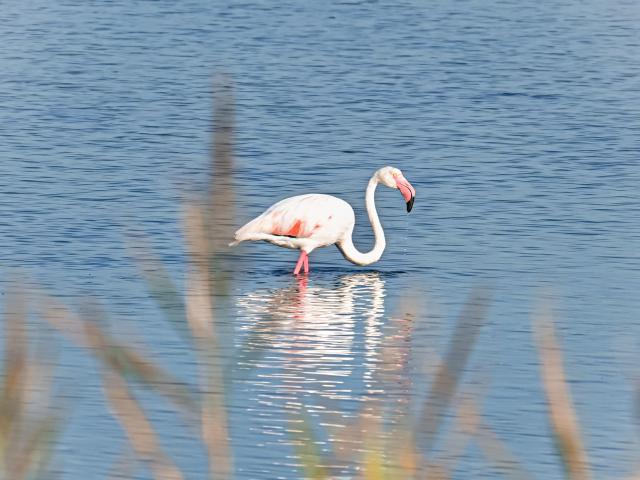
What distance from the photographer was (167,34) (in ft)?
69.6

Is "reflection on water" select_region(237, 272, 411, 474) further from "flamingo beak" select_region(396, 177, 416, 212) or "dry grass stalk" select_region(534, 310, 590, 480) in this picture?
"dry grass stalk" select_region(534, 310, 590, 480)

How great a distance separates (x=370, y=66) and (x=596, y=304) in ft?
32.7

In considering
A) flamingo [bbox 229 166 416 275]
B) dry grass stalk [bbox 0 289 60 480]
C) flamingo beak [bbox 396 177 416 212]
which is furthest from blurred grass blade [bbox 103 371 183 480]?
flamingo beak [bbox 396 177 416 212]

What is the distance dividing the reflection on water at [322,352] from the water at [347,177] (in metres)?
0.02

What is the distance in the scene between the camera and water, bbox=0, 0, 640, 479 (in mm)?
7219

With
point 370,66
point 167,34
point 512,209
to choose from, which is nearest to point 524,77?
point 370,66

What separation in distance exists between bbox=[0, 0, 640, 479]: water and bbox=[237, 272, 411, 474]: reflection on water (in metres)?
0.02

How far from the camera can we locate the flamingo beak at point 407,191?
35.4 ft

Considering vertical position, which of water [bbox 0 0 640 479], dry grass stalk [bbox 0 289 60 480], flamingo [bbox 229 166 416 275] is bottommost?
water [bbox 0 0 640 479]

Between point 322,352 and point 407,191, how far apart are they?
291 cm

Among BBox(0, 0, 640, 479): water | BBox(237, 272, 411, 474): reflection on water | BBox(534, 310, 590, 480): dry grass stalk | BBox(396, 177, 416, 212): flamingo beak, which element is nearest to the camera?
BBox(534, 310, 590, 480): dry grass stalk

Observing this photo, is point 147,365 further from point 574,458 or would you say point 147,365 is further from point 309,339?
point 309,339

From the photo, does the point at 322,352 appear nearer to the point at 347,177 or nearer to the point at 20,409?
the point at 20,409

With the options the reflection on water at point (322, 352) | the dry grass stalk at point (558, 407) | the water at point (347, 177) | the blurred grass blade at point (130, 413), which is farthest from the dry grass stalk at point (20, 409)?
the reflection on water at point (322, 352)
